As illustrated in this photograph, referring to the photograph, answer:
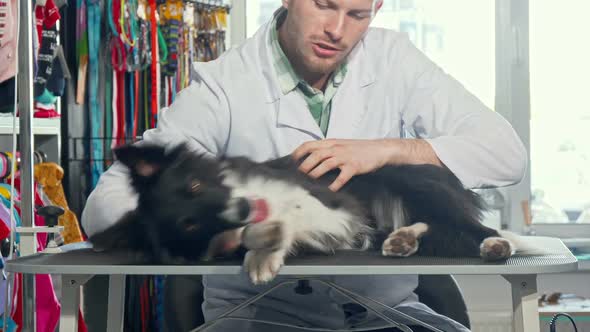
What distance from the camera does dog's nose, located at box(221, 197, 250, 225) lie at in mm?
1406

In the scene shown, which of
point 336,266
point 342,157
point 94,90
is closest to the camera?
point 336,266

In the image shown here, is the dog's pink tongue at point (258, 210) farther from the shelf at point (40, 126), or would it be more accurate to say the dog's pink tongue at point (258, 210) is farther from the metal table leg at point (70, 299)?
the shelf at point (40, 126)

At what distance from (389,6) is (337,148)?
77.6 inches

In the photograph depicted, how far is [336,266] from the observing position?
1359mm

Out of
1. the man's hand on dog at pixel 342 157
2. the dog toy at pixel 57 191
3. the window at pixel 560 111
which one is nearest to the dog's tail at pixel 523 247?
the man's hand on dog at pixel 342 157

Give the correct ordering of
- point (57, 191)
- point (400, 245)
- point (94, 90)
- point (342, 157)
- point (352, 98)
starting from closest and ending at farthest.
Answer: point (400, 245)
point (342, 157)
point (352, 98)
point (57, 191)
point (94, 90)

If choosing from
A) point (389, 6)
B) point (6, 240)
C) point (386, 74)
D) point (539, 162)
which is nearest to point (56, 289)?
point (6, 240)

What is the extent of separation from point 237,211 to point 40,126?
132cm

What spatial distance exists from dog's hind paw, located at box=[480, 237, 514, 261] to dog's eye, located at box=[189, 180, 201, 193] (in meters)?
0.52

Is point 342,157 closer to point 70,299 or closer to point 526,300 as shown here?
point 526,300

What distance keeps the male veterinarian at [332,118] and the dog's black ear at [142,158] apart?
132mm

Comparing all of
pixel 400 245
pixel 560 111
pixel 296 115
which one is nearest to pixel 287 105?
pixel 296 115

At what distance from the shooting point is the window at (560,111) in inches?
133

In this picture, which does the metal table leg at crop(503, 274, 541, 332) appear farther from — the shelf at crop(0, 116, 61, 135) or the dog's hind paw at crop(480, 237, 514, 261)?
the shelf at crop(0, 116, 61, 135)
